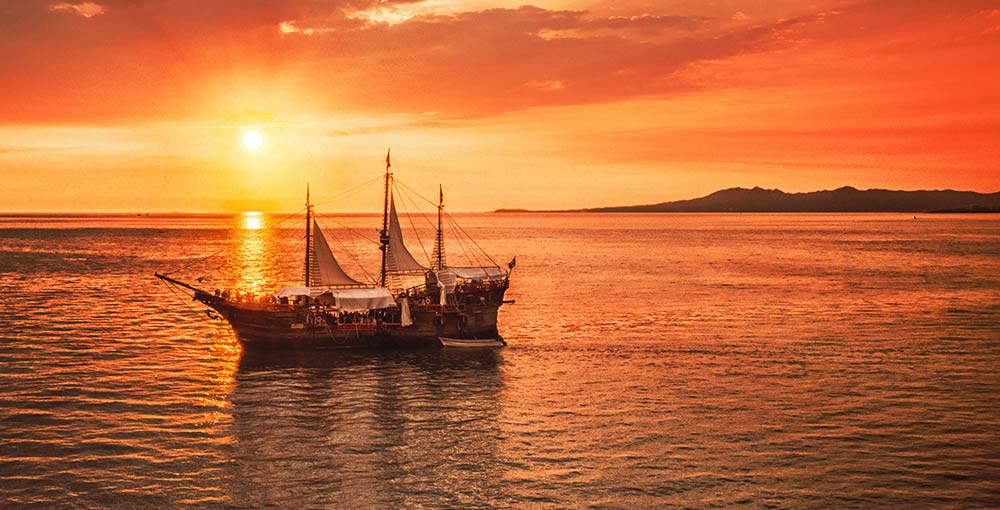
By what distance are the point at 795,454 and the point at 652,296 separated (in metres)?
60.4

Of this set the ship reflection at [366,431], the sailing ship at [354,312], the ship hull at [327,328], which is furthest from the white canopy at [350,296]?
the ship reflection at [366,431]

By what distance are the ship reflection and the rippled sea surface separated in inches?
5.8

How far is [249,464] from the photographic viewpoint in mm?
32094

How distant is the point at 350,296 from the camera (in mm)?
58281

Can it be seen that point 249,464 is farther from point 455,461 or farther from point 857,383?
point 857,383

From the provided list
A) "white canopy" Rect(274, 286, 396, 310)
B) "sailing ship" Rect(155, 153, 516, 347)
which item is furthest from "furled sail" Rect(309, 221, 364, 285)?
"white canopy" Rect(274, 286, 396, 310)

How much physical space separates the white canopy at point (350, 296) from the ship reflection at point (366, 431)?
4367mm

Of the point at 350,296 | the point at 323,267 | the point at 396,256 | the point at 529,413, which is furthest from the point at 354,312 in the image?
the point at 529,413

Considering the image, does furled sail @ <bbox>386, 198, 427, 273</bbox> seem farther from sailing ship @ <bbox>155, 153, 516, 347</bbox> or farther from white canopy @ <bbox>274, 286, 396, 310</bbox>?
white canopy @ <bbox>274, 286, 396, 310</bbox>

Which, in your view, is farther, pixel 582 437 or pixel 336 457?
pixel 582 437

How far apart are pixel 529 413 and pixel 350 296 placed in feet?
73.3

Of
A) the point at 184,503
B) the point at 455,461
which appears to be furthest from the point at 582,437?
Result: the point at 184,503

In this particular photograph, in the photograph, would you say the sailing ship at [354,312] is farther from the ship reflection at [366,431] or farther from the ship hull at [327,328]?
the ship reflection at [366,431]

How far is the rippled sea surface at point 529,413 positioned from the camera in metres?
29.8
